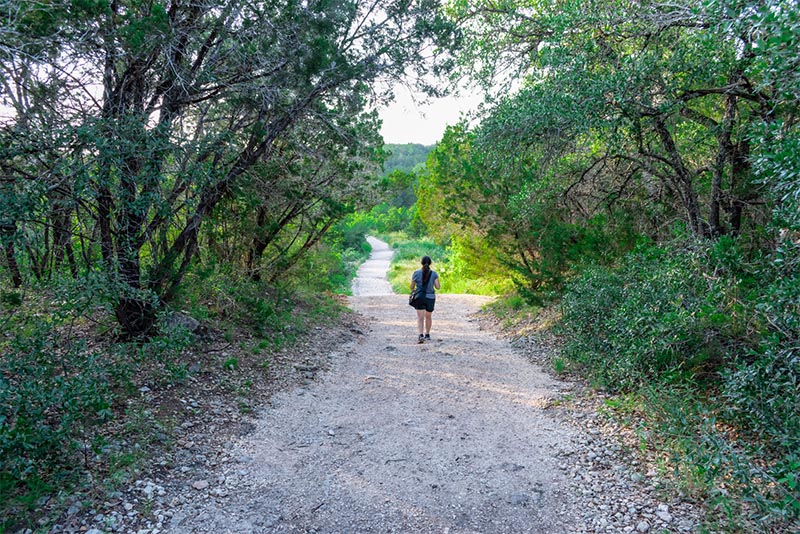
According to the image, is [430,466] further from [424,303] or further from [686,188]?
[686,188]

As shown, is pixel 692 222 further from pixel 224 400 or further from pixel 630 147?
pixel 224 400

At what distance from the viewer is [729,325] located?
497 centimetres

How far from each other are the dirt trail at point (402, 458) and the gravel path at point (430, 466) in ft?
0.04

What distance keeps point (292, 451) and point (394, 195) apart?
8654mm

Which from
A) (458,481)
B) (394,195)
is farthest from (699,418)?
(394,195)

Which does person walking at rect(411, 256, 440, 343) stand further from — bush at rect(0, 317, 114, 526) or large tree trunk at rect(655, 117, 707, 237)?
bush at rect(0, 317, 114, 526)

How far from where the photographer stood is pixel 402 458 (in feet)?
15.0

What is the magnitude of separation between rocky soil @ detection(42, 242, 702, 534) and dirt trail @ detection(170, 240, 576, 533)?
0.01m

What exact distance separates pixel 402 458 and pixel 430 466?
0.28m

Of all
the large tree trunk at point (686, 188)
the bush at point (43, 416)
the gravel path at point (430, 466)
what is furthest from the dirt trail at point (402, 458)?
the large tree trunk at point (686, 188)

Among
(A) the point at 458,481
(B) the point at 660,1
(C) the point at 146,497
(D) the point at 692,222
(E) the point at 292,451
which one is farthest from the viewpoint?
(D) the point at 692,222

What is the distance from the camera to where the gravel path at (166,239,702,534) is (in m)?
3.61

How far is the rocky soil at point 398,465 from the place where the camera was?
3586mm

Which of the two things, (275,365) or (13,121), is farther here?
(275,365)
